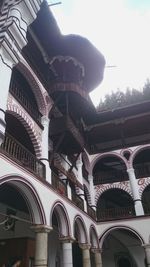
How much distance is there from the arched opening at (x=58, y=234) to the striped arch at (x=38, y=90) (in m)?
3.72

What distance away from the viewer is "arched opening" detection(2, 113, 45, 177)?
7161mm

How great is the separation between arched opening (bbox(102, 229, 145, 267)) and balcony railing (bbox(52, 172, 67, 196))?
6428 millimetres

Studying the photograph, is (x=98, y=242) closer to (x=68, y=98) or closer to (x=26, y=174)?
(x=68, y=98)

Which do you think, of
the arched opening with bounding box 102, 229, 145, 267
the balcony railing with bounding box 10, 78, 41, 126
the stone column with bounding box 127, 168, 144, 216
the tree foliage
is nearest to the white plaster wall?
the balcony railing with bounding box 10, 78, 41, 126

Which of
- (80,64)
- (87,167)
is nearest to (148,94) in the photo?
(87,167)

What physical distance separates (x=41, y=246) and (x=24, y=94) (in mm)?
5781

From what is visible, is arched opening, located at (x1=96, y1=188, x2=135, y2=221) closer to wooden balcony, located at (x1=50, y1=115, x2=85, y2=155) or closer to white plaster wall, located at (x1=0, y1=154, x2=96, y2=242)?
white plaster wall, located at (x1=0, y1=154, x2=96, y2=242)

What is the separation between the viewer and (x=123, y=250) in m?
16.6

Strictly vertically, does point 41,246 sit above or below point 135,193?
below

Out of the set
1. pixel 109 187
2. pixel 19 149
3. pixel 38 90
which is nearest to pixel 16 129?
pixel 38 90

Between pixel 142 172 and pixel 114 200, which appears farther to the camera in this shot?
pixel 114 200

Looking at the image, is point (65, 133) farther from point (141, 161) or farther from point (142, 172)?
point (141, 161)

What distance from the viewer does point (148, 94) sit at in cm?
2308

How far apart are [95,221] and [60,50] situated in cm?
897
